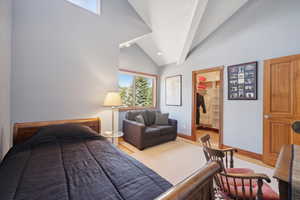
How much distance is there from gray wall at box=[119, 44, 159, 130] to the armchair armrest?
0.56 meters

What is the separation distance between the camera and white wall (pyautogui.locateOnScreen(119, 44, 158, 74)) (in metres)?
4.14

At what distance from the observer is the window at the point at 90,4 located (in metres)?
2.55

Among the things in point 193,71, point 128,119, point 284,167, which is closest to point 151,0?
point 193,71

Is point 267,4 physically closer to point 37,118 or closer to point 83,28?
point 83,28

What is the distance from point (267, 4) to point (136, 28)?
109 inches

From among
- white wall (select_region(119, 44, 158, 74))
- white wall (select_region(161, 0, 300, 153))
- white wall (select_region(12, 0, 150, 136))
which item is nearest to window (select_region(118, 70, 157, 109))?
white wall (select_region(119, 44, 158, 74))

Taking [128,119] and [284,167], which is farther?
[128,119]

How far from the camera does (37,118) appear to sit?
6.98ft

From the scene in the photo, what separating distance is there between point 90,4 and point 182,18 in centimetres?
198

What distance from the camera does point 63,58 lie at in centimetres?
233

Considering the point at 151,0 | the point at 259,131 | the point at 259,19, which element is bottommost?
the point at 259,131

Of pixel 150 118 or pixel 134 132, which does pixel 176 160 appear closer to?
pixel 134 132

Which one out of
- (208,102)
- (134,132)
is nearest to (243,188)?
(134,132)

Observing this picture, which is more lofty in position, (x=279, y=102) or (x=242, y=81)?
(x=242, y=81)
